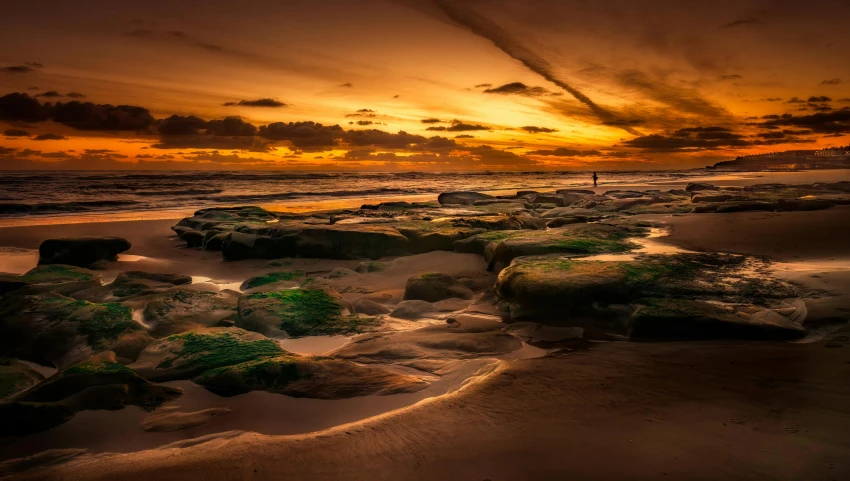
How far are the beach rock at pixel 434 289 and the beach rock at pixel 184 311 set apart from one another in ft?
7.41

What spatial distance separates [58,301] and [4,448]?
3.08 metres

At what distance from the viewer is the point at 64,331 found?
16.9 feet

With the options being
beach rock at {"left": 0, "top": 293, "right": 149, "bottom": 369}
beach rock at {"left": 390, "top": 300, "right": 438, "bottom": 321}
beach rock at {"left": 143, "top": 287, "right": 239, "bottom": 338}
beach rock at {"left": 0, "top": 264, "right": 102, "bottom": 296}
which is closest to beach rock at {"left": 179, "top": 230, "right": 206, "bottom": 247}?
beach rock at {"left": 0, "top": 264, "right": 102, "bottom": 296}

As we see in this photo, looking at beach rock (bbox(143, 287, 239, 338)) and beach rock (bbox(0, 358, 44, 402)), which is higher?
beach rock (bbox(143, 287, 239, 338))

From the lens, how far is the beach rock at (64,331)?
4875 millimetres

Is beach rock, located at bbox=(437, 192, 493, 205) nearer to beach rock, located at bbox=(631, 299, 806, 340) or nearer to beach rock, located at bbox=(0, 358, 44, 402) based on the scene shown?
beach rock, located at bbox=(631, 299, 806, 340)

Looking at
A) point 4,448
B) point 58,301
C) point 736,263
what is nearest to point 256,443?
point 4,448

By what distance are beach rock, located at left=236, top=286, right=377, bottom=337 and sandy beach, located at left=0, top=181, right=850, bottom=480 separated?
665 millimetres

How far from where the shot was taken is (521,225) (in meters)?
12.5

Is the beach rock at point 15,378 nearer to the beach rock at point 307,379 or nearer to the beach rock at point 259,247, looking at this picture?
the beach rock at point 307,379

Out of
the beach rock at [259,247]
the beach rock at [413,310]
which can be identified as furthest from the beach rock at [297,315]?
the beach rock at [259,247]

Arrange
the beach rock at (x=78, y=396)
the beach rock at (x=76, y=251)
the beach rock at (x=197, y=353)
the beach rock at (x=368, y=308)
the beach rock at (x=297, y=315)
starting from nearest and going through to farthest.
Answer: the beach rock at (x=78, y=396) < the beach rock at (x=197, y=353) < the beach rock at (x=297, y=315) < the beach rock at (x=368, y=308) < the beach rock at (x=76, y=251)

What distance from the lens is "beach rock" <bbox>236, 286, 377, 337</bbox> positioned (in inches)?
217

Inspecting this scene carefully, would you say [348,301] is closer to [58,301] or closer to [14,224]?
[58,301]
